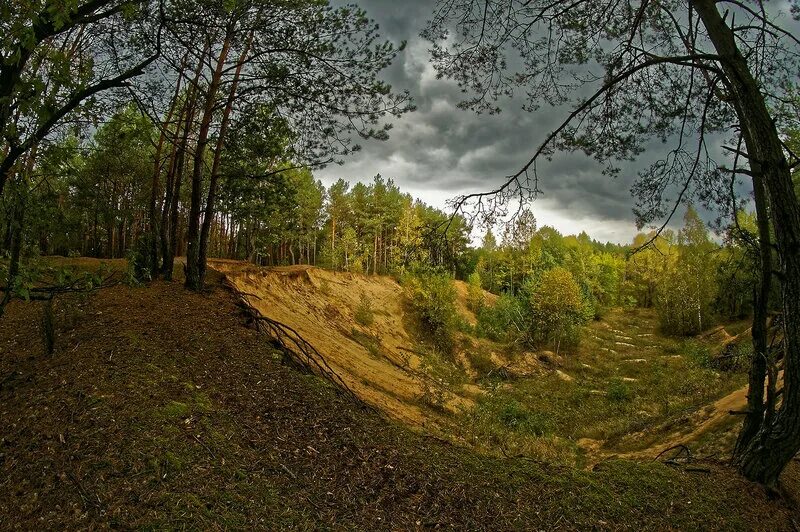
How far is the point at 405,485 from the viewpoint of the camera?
383 cm

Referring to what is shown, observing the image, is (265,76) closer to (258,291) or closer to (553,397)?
(258,291)

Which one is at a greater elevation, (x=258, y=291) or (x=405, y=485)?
(x=258, y=291)

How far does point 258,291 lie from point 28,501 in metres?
12.1

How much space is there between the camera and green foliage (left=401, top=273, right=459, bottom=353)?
26438 mm

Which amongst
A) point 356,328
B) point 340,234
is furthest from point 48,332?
point 340,234

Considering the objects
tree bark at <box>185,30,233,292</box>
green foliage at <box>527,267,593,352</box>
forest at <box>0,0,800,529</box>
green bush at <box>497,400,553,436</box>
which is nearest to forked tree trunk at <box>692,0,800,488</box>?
forest at <box>0,0,800,529</box>

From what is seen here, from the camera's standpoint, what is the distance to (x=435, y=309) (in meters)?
26.7

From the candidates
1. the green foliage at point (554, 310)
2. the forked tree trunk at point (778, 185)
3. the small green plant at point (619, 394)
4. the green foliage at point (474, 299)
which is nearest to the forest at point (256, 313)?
the forked tree trunk at point (778, 185)

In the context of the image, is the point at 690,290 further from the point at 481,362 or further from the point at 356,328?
the point at 356,328

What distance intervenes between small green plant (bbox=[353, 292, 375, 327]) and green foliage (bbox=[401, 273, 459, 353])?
3.90 metres

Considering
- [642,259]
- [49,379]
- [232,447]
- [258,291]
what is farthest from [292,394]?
[642,259]

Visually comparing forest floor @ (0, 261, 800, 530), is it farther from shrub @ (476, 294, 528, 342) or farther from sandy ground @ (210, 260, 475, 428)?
shrub @ (476, 294, 528, 342)

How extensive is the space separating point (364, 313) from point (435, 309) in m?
6.08

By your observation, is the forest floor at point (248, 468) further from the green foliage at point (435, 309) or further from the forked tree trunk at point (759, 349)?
the green foliage at point (435, 309)
